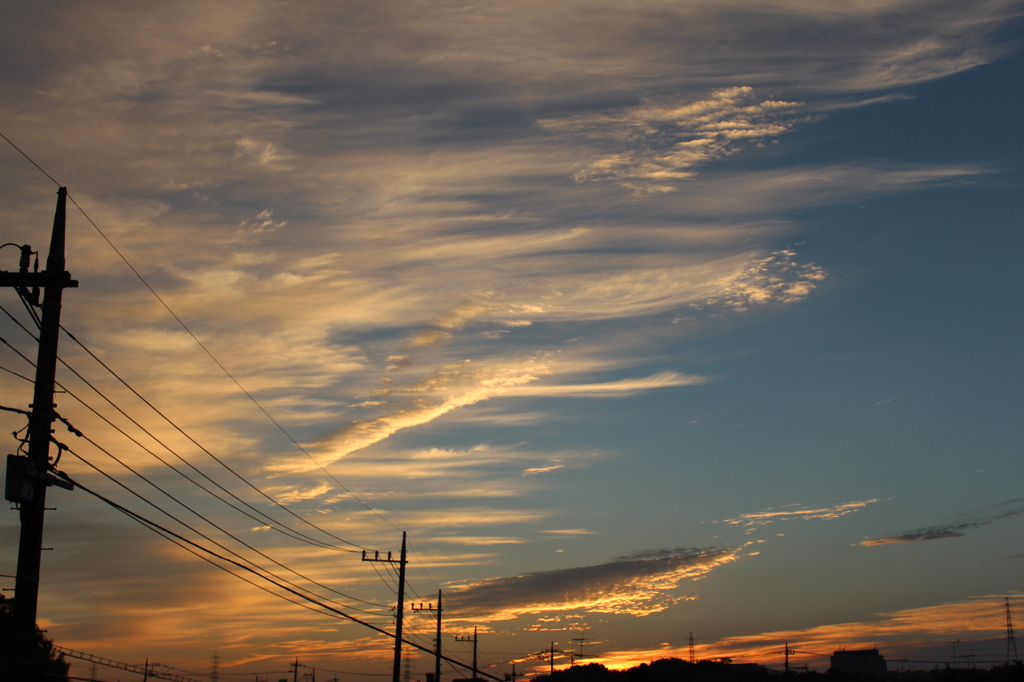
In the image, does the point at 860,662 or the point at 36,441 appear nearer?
the point at 36,441

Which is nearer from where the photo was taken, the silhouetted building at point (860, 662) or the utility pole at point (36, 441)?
the utility pole at point (36, 441)

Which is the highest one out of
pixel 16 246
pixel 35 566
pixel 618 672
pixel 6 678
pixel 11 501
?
pixel 16 246

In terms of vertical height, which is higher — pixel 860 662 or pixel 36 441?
pixel 36 441

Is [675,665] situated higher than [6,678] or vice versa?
[6,678]

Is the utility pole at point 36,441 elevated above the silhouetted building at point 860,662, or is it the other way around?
the utility pole at point 36,441

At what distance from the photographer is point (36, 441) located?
784 inches

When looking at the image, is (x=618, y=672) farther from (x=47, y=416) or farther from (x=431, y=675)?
(x=47, y=416)

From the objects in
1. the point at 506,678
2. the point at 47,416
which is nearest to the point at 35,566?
the point at 47,416

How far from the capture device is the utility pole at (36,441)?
18625mm

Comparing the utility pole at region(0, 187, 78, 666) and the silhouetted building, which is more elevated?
the utility pole at region(0, 187, 78, 666)

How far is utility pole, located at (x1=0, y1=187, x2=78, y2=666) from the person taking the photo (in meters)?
18.6

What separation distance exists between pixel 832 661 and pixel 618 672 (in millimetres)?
45897

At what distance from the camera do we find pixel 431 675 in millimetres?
107938

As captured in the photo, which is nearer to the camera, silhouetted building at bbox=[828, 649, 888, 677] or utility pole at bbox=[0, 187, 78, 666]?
utility pole at bbox=[0, 187, 78, 666]
